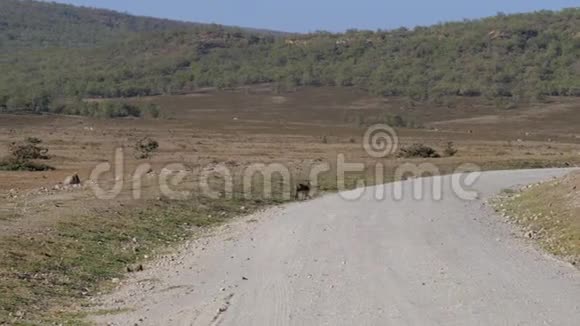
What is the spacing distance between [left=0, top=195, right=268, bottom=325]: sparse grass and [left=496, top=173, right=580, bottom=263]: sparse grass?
665 cm

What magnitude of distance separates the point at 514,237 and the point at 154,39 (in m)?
155

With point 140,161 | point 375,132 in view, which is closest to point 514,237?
point 140,161

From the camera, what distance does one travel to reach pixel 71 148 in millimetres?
54656

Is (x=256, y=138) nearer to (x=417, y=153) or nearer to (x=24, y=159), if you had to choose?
(x=417, y=153)

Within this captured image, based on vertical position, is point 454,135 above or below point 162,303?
below

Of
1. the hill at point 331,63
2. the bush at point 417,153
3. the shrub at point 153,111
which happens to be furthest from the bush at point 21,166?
the shrub at point 153,111

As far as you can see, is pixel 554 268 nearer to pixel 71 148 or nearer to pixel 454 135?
pixel 71 148

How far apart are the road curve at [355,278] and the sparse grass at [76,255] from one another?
23.4 inches

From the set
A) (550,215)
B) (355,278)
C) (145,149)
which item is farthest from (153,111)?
(355,278)

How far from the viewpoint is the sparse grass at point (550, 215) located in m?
17.2

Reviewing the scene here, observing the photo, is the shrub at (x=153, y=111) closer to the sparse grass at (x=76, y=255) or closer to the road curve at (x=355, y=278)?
the sparse grass at (x=76, y=255)

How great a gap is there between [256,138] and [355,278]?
56620mm

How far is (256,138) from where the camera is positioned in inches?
2758

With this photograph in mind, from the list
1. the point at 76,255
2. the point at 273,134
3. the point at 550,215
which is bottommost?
the point at 273,134
